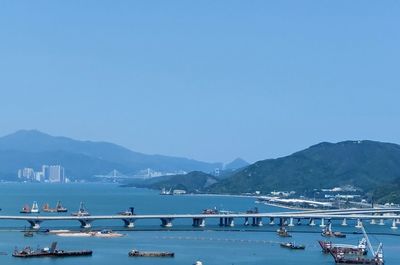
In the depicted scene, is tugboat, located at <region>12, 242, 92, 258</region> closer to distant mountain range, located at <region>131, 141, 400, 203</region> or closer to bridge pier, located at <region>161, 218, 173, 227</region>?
bridge pier, located at <region>161, 218, 173, 227</region>

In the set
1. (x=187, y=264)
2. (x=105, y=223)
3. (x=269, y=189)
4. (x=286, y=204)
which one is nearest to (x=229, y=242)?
(x=187, y=264)

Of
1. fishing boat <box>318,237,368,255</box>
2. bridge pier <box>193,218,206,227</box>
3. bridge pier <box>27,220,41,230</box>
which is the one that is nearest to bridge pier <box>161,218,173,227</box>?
bridge pier <box>193,218,206,227</box>

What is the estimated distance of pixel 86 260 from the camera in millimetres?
33250

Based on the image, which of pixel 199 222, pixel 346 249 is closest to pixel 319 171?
pixel 199 222

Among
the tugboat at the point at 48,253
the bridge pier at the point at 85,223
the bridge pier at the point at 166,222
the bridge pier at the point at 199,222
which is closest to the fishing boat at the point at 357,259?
the tugboat at the point at 48,253

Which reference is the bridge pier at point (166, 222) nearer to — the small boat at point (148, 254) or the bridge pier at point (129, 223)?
the bridge pier at point (129, 223)

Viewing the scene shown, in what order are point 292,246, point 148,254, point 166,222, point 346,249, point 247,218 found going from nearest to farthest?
point 148,254
point 346,249
point 292,246
point 166,222
point 247,218

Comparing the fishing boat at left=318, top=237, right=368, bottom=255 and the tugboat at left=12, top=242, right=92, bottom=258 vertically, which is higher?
the fishing boat at left=318, top=237, right=368, bottom=255

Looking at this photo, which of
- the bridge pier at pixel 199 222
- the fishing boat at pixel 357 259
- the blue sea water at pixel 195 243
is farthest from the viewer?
the bridge pier at pixel 199 222

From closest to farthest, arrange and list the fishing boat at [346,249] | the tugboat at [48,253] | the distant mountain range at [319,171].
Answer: the tugboat at [48,253]
the fishing boat at [346,249]
the distant mountain range at [319,171]

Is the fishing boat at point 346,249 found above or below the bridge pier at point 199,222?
below

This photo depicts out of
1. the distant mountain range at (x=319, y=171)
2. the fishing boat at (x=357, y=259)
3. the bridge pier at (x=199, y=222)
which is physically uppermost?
the distant mountain range at (x=319, y=171)

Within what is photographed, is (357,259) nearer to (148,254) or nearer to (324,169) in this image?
(148,254)

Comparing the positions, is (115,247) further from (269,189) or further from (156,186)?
(156,186)
